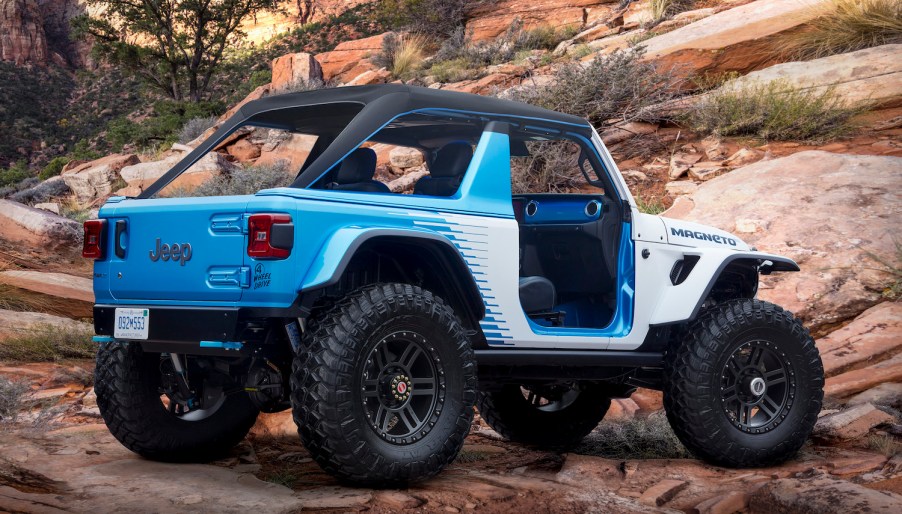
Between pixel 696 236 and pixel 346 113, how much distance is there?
2.19 metres

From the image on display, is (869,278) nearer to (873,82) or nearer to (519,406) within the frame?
(519,406)

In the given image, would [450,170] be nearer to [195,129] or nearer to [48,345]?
[48,345]

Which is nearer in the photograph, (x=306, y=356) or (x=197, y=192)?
(x=306, y=356)

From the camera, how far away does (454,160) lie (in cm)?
465

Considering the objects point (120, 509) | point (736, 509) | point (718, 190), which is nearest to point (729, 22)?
point (718, 190)

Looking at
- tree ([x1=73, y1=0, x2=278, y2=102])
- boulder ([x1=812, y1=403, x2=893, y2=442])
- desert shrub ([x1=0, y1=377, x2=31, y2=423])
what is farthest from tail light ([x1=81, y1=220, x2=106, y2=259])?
tree ([x1=73, y1=0, x2=278, y2=102])

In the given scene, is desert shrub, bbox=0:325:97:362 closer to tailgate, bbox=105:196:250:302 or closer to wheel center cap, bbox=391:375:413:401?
tailgate, bbox=105:196:250:302

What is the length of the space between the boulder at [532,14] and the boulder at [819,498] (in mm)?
20640

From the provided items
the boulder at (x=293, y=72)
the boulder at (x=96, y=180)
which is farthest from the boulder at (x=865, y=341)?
the boulder at (x=293, y=72)

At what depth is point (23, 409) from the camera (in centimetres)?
638

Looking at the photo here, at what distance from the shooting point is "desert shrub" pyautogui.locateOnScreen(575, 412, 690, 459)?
572 centimetres

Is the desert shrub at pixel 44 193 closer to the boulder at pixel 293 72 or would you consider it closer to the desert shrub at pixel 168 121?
the desert shrub at pixel 168 121

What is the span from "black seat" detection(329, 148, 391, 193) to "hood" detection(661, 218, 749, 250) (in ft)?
5.77

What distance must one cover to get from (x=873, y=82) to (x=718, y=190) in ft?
12.2
